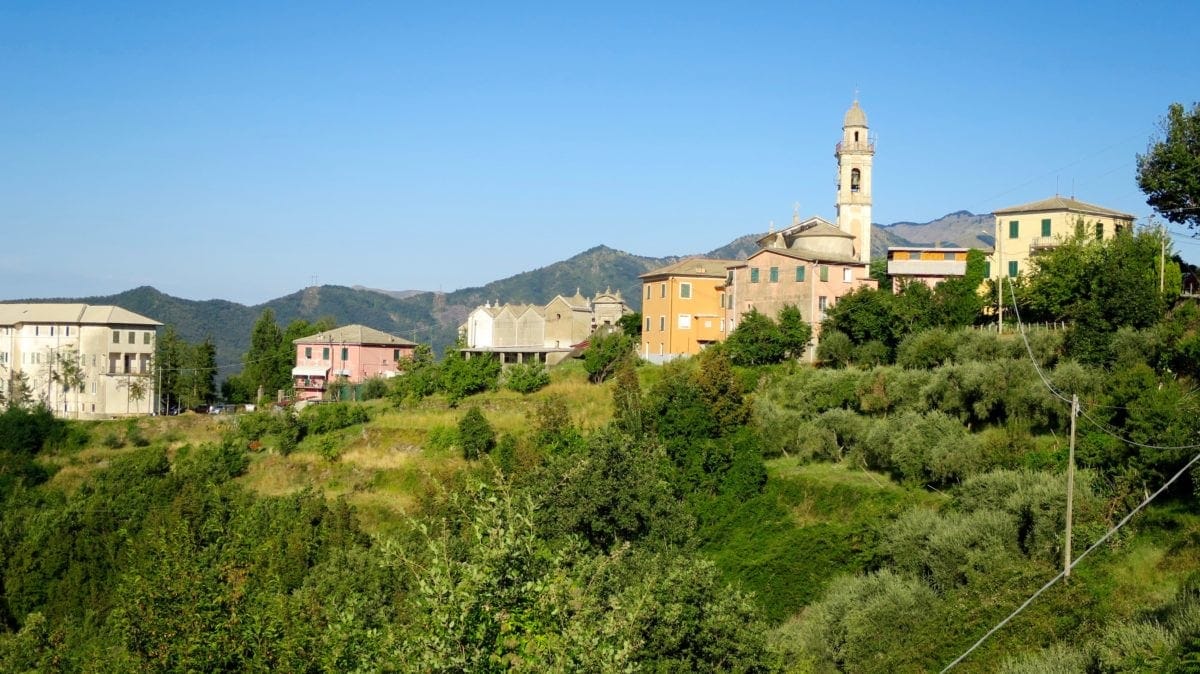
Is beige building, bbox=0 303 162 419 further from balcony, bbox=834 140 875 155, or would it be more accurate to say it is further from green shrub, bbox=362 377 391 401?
balcony, bbox=834 140 875 155

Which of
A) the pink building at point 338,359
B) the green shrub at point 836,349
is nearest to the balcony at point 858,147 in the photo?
the green shrub at point 836,349

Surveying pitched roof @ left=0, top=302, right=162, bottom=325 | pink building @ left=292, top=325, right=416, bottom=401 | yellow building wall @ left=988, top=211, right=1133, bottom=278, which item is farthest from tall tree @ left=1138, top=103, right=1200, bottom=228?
pitched roof @ left=0, top=302, right=162, bottom=325

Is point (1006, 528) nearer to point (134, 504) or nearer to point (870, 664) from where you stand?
point (870, 664)

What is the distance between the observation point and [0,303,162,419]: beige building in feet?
221

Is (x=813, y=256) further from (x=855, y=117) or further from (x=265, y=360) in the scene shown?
(x=265, y=360)

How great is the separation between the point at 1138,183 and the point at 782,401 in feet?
49.6

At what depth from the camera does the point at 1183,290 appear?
40375 millimetres

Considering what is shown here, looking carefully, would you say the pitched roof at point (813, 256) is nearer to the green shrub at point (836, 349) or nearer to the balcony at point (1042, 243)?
the green shrub at point (836, 349)

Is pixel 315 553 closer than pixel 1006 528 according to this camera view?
No

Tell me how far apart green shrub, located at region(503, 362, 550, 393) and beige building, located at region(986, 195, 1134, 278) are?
20.1 m

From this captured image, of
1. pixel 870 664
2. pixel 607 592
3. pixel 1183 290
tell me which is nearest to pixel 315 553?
pixel 607 592

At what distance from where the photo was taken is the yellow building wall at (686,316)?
56125mm

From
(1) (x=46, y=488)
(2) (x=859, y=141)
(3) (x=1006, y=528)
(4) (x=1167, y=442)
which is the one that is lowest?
(1) (x=46, y=488)

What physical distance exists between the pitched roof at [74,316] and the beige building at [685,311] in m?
34.1
